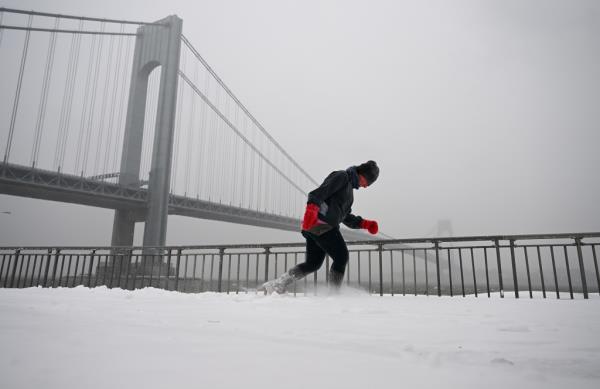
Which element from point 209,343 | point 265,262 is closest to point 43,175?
point 265,262

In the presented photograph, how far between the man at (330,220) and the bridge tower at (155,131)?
2053cm

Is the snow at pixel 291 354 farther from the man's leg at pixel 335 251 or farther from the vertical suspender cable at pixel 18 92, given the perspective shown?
the vertical suspender cable at pixel 18 92

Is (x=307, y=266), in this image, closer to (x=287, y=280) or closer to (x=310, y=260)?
(x=310, y=260)

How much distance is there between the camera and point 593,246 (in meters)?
4.25

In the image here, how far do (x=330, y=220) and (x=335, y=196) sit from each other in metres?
0.27

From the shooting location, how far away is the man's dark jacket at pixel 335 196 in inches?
133

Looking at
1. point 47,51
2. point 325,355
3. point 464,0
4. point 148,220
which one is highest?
point 464,0

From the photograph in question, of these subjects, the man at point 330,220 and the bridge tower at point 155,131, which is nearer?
the man at point 330,220

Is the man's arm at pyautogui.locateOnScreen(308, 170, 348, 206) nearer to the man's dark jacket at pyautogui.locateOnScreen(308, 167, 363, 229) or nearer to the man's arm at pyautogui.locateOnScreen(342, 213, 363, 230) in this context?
the man's dark jacket at pyautogui.locateOnScreen(308, 167, 363, 229)

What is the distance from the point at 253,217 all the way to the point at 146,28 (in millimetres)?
16892

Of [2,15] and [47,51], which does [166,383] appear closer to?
[2,15]

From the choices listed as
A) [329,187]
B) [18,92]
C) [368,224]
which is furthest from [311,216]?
[18,92]

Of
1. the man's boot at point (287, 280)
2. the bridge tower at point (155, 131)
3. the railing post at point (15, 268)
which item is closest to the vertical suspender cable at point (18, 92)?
the bridge tower at point (155, 131)

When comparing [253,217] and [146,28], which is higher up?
[146,28]
